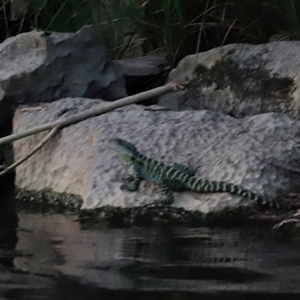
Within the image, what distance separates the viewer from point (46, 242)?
4.78 m

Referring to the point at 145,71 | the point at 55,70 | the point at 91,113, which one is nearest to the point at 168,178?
the point at 91,113

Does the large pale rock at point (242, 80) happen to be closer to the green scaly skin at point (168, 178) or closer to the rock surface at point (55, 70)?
the rock surface at point (55, 70)

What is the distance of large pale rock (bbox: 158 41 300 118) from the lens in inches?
267

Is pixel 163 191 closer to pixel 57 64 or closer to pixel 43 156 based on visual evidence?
pixel 43 156

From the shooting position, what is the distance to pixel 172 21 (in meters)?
7.57

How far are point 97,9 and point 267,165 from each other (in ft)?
10.6

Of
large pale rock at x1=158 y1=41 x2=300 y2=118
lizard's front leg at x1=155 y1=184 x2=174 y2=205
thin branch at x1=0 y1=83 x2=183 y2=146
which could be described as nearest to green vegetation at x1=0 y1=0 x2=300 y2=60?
large pale rock at x1=158 y1=41 x2=300 y2=118

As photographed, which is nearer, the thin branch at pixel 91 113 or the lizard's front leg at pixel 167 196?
the lizard's front leg at pixel 167 196

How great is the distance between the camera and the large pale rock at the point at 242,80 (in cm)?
679

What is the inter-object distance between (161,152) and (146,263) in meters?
1.66

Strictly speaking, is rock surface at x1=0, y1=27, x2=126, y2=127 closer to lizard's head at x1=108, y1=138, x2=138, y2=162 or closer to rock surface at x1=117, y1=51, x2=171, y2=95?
rock surface at x1=117, y1=51, x2=171, y2=95

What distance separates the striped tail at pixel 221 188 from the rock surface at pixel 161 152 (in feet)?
0.13

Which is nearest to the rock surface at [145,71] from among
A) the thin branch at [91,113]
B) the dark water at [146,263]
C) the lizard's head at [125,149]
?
the thin branch at [91,113]

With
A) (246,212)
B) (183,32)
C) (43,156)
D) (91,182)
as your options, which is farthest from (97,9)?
(246,212)
